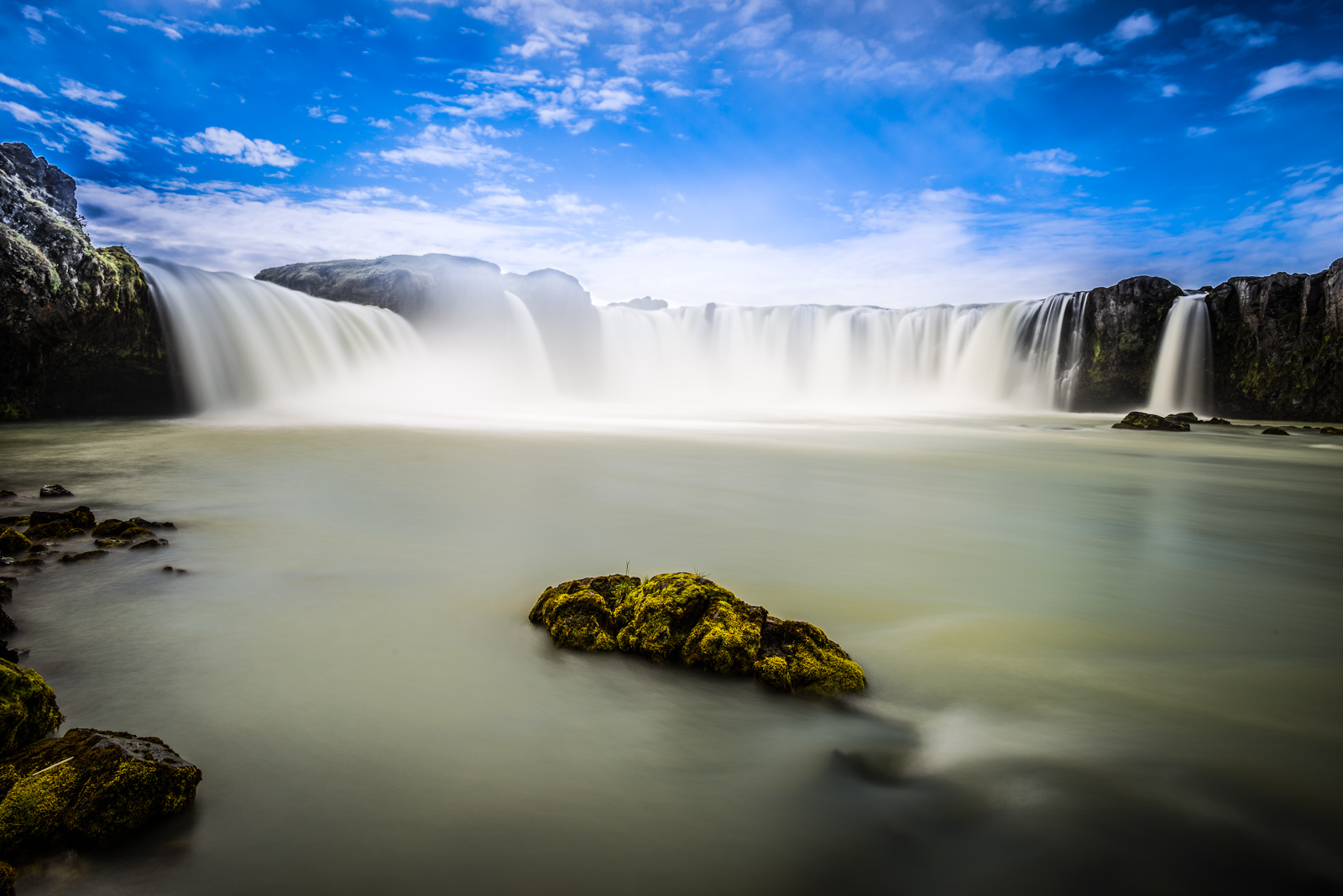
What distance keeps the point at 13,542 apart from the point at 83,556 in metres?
0.49

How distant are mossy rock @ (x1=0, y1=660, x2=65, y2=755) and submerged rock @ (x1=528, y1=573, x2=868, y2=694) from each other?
5.46 ft

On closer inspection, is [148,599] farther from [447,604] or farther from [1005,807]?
[1005,807]

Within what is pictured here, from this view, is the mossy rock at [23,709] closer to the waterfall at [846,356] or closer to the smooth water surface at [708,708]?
the smooth water surface at [708,708]

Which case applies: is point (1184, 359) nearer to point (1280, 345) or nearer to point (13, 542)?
point (1280, 345)

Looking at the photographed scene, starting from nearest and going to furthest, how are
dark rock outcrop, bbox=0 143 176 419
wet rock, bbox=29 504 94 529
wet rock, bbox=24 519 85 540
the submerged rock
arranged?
1. the submerged rock
2. wet rock, bbox=24 519 85 540
3. wet rock, bbox=29 504 94 529
4. dark rock outcrop, bbox=0 143 176 419

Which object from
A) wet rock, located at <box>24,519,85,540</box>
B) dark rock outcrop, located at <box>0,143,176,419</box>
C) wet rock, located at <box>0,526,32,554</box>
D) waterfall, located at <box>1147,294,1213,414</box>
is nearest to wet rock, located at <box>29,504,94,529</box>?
wet rock, located at <box>24,519,85,540</box>

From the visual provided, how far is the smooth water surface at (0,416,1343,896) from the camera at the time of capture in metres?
1.60

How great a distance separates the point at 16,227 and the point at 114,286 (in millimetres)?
1812

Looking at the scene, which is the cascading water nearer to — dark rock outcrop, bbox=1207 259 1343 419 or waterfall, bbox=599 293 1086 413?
waterfall, bbox=599 293 1086 413

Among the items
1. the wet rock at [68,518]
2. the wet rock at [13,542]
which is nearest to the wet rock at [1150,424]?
the wet rock at [68,518]

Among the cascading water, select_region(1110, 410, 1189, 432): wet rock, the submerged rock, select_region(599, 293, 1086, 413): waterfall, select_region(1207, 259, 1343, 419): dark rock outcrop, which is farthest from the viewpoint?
select_region(599, 293, 1086, 413): waterfall

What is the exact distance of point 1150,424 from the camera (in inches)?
668

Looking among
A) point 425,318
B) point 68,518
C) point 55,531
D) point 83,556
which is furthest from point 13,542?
point 425,318

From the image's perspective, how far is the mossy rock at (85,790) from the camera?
4.96 feet
